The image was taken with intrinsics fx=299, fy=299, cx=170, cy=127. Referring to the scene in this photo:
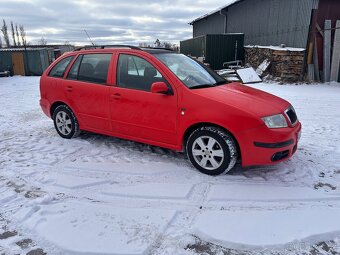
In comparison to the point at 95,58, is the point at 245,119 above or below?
below

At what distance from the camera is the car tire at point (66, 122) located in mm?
5500

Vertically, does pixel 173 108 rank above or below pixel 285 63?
below

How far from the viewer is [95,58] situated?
512cm

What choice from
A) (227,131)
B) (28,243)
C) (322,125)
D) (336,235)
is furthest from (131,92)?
(322,125)

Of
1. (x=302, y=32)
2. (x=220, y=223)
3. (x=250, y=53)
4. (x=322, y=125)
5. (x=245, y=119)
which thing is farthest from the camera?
(x=250, y=53)

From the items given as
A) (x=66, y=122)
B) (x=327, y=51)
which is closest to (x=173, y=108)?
(x=66, y=122)

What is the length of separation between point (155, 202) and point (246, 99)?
1807 mm

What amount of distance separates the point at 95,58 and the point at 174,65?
1.48 m

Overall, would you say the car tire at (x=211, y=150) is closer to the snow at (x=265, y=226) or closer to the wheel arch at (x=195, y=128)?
the wheel arch at (x=195, y=128)

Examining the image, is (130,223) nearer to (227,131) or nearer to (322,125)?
(227,131)

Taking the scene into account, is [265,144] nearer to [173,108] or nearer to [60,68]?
[173,108]

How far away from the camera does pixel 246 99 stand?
3992 mm

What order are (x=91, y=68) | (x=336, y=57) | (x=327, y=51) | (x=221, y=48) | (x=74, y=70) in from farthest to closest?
(x=221, y=48) → (x=327, y=51) → (x=336, y=57) → (x=74, y=70) → (x=91, y=68)

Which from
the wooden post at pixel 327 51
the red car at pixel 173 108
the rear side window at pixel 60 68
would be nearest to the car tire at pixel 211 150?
the red car at pixel 173 108
